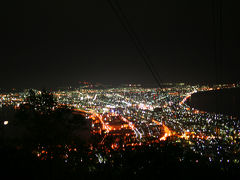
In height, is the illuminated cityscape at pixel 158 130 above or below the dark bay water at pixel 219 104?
below

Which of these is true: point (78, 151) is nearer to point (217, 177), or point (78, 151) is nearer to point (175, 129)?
point (217, 177)

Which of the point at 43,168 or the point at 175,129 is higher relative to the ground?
the point at 175,129

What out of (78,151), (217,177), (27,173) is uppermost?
(78,151)

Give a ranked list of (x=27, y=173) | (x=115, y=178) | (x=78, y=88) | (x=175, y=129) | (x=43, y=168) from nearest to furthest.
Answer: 1. (x=27, y=173)
2. (x=115, y=178)
3. (x=43, y=168)
4. (x=175, y=129)
5. (x=78, y=88)

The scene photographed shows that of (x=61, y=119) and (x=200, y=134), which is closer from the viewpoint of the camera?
(x=61, y=119)

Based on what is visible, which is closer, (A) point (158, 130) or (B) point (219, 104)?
(A) point (158, 130)

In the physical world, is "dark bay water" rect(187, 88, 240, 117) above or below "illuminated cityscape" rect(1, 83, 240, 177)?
above

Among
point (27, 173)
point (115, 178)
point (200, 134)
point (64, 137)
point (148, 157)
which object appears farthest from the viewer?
point (200, 134)

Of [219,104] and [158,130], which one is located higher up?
[219,104]

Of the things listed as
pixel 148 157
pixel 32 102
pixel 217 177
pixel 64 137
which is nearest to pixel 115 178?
pixel 148 157

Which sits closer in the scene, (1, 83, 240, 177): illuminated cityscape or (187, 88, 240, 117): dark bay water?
(1, 83, 240, 177): illuminated cityscape

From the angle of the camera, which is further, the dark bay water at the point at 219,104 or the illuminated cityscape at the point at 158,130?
the dark bay water at the point at 219,104
